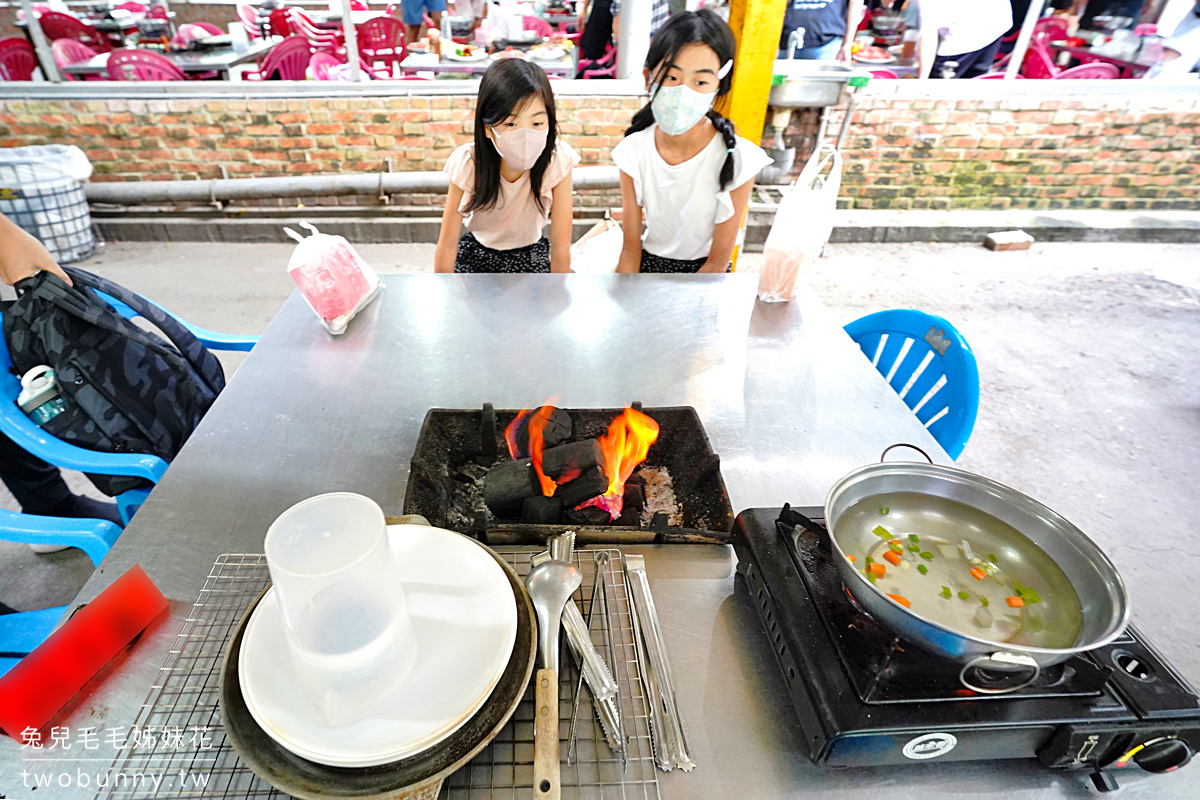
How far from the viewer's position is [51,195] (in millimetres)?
4348

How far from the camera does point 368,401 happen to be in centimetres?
162

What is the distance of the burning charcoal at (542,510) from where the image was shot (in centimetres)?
125

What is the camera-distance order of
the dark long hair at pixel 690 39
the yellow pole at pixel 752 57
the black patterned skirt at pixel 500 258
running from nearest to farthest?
the dark long hair at pixel 690 39 → the black patterned skirt at pixel 500 258 → the yellow pole at pixel 752 57

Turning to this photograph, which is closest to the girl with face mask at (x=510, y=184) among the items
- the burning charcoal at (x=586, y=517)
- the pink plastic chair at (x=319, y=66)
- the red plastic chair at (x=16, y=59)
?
the burning charcoal at (x=586, y=517)

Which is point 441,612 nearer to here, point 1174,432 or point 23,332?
point 23,332

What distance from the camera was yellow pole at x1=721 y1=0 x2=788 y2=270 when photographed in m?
3.51

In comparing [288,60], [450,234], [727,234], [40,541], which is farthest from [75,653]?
[288,60]

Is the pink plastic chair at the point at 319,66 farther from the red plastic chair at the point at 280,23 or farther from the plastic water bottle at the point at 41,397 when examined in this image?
the plastic water bottle at the point at 41,397

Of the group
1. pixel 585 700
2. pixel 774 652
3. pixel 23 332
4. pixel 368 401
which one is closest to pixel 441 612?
pixel 585 700

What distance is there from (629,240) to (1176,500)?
9.33 ft

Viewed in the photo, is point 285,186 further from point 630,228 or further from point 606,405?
point 606,405

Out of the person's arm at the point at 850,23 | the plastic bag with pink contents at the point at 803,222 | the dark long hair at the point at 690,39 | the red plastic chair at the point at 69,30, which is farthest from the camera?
the red plastic chair at the point at 69,30

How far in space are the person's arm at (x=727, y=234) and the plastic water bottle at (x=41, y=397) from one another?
228cm

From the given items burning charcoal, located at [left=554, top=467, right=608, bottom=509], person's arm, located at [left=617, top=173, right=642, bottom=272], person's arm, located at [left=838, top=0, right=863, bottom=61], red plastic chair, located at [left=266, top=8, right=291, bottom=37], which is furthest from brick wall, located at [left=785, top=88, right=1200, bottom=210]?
red plastic chair, located at [left=266, top=8, right=291, bottom=37]
